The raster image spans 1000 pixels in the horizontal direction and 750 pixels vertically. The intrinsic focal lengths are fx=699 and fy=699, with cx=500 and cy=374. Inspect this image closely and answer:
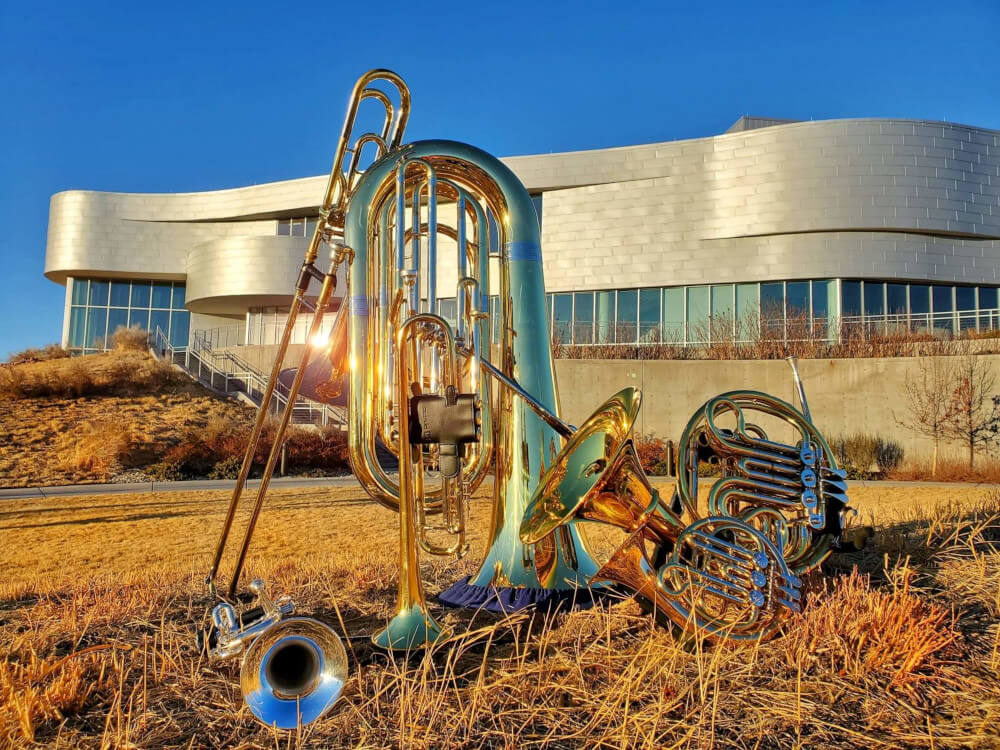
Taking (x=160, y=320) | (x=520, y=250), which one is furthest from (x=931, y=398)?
(x=160, y=320)

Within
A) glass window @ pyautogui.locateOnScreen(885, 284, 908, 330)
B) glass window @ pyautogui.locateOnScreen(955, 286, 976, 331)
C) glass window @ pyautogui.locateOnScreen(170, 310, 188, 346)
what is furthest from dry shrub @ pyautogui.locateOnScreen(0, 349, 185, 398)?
glass window @ pyautogui.locateOnScreen(955, 286, 976, 331)

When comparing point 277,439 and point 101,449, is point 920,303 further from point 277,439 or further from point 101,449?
point 277,439

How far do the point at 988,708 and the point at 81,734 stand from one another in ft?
9.33

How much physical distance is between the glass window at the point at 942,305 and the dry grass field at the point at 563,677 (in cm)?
2153

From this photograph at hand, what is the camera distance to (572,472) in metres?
2.60

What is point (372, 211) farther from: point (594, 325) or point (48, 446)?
point (594, 325)

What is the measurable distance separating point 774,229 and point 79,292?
3010cm

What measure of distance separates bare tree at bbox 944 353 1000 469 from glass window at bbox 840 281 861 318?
7379 millimetres

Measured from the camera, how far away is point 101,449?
13711 mm

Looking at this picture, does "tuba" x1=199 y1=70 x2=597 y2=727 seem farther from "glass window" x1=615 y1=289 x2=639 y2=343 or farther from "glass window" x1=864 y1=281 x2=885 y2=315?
"glass window" x1=864 y1=281 x2=885 y2=315

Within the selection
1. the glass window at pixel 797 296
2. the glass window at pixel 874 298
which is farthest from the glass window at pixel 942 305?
the glass window at pixel 797 296

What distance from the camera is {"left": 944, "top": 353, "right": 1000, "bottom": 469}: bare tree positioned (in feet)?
47.7

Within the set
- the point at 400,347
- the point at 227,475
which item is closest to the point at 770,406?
the point at 400,347

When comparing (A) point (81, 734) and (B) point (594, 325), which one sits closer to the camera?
(A) point (81, 734)
